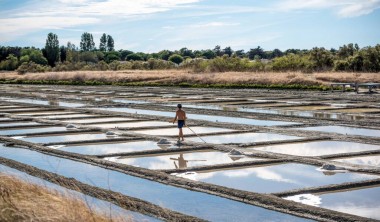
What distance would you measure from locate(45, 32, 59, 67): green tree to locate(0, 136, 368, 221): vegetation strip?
84411mm

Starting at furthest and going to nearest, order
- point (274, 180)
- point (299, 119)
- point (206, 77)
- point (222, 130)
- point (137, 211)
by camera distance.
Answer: point (206, 77) < point (299, 119) < point (222, 130) < point (274, 180) < point (137, 211)

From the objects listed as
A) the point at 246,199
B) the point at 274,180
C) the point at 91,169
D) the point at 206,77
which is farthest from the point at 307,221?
the point at 206,77

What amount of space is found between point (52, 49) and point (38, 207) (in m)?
90.5

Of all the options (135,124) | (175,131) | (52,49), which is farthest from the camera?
(52,49)

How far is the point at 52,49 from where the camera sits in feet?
306

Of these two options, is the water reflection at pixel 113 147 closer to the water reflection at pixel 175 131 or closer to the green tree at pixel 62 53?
the water reflection at pixel 175 131

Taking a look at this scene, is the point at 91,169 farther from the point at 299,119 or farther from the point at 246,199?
the point at 299,119

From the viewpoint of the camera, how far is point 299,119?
54.7ft

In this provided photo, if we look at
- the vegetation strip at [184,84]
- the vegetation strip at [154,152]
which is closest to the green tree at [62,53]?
the vegetation strip at [184,84]

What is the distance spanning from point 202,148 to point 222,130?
10.1 feet

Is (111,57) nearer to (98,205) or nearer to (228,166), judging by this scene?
(228,166)

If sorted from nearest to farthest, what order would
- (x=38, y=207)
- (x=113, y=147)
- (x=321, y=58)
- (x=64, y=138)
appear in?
(x=38, y=207) → (x=113, y=147) → (x=64, y=138) → (x=321, y=58)

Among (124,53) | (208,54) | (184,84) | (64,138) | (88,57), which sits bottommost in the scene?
(64,138)

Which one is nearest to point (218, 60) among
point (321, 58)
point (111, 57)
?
point (321, 58)
